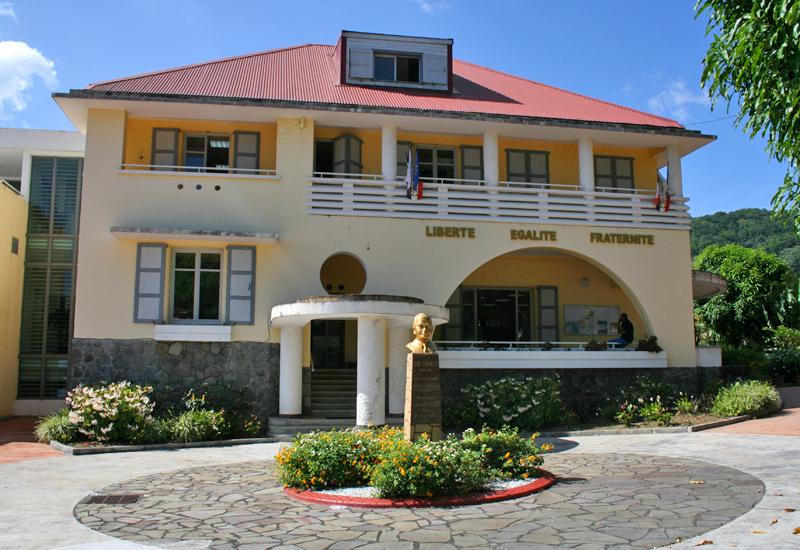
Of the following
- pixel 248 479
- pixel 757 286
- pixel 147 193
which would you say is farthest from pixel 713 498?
pixel 757 286

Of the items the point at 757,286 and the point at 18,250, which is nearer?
the point at 18,250

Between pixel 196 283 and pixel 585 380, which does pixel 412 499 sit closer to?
pixel 196 283

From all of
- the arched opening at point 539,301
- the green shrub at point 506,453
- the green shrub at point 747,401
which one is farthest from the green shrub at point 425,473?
the arched opening at point 539,301

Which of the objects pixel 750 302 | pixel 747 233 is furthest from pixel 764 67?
pixel 747 233

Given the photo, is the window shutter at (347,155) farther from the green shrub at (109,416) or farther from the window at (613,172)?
the green shrub at (109,416)

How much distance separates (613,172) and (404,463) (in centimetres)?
1471

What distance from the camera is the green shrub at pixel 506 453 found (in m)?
10.3

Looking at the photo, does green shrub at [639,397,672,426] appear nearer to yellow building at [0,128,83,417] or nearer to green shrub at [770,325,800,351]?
yellow building at [0,128,83,417]

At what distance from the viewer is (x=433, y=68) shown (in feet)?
70.8

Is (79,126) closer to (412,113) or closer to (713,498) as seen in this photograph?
(412,113)

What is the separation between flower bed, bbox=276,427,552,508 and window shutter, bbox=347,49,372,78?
1292 cm

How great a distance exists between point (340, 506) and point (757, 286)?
30.4 meters

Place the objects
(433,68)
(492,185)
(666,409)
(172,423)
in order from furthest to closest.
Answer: (433,68) < (492,185) < (666,409) < (172,423)

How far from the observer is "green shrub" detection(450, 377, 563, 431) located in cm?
1675
